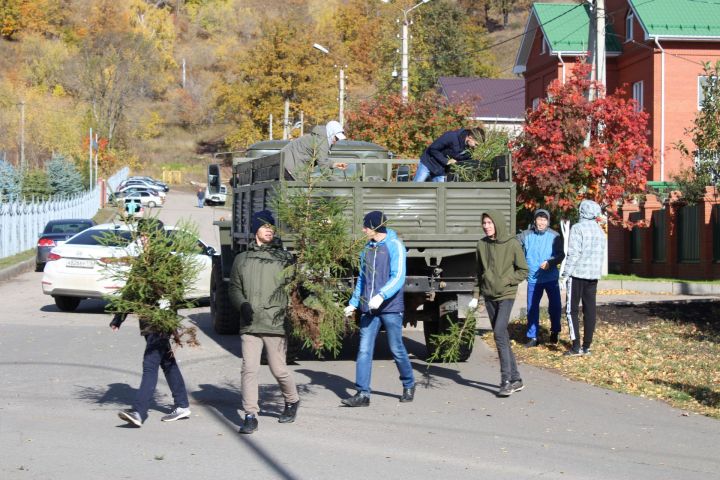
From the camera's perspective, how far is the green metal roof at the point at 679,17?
39.0 metres

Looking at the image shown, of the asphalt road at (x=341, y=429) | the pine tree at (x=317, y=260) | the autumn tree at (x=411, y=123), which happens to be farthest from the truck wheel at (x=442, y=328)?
the autumn tree at (x=411, y=123)

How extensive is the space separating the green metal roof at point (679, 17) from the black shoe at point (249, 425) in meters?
32.9

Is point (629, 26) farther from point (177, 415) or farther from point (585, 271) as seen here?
point (177, 415)

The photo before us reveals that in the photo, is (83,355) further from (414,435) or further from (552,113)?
(552,113)

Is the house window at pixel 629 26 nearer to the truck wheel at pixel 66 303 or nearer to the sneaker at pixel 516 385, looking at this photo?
the truck wheel at pixel 66 303

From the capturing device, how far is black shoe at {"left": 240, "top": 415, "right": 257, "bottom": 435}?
8.75 m

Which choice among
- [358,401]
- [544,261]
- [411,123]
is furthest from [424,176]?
[411,123]

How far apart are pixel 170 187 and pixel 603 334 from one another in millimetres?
81077

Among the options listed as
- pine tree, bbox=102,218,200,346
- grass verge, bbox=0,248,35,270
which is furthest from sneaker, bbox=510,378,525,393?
grass verge, bbox=0,248,35,270

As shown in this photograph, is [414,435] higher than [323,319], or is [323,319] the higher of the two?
[323,319]

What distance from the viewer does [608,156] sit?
1927cm

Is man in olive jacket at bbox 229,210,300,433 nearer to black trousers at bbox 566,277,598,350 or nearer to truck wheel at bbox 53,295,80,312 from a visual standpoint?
black trousers at bbox 566,277,598,350

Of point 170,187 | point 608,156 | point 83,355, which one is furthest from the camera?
point 170,187

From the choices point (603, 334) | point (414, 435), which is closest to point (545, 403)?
point (414, 435)
